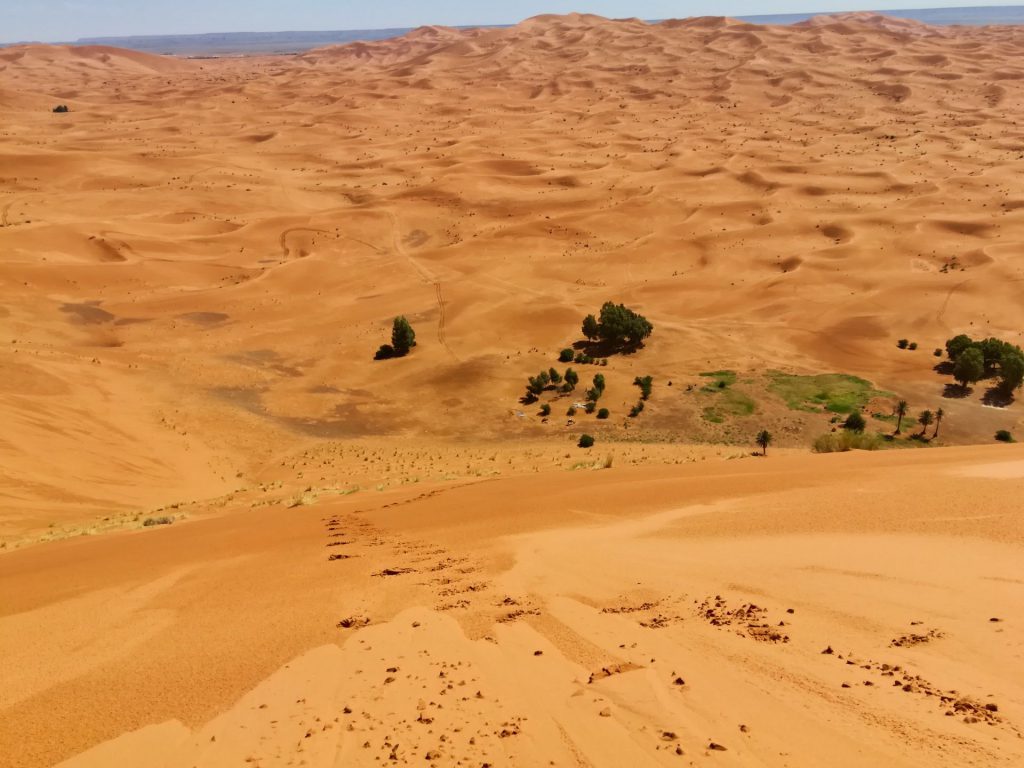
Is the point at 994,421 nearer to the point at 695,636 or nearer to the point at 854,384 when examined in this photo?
the point at 854,384

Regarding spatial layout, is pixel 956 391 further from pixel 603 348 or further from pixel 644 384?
pixel 603 348

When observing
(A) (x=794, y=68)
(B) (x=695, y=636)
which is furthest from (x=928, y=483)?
(A) (x=794, y=68)

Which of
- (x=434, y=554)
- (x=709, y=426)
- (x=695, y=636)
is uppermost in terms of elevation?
(x=695, y=636)

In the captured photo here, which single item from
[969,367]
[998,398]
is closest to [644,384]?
[969,367]

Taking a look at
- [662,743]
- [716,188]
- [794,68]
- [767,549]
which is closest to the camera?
[662,743]

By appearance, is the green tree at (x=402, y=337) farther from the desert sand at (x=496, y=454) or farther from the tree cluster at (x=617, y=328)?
the tree cluster at (x=617, y=328)

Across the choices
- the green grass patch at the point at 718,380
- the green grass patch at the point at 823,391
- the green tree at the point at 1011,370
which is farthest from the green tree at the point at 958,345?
the green grass patch at the point at 718,380
